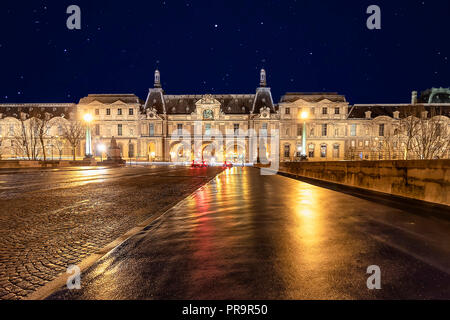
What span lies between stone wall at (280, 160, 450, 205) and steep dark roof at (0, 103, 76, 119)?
70.3 m

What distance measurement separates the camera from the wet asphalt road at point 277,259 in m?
2.50

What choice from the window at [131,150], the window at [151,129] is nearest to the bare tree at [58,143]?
the window at [131,150]

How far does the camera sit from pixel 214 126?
2441 inches

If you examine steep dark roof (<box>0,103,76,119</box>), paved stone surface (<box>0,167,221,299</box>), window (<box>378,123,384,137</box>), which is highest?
steep dark roof (<box>0,103,76,119</box>)

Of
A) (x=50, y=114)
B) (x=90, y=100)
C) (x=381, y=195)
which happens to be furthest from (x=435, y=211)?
(x=50, y=114)

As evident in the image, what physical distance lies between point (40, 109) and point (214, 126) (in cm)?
4604

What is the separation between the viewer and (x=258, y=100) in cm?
6275

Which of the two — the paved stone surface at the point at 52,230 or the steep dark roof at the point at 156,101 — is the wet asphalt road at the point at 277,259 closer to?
the paved stone surface at the point at 52,230

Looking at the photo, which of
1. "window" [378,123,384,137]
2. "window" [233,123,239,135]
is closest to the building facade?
"window" [233,123,239,135]

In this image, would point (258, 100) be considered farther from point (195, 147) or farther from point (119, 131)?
point (119, 131)

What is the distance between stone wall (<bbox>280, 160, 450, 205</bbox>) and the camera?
21.6ft

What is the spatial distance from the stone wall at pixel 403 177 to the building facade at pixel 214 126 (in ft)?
152

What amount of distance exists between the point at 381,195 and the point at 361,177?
232 centimetres

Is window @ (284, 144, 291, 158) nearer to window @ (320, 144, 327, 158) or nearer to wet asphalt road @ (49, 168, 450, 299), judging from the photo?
window @ (320, 144, 327, 158)
